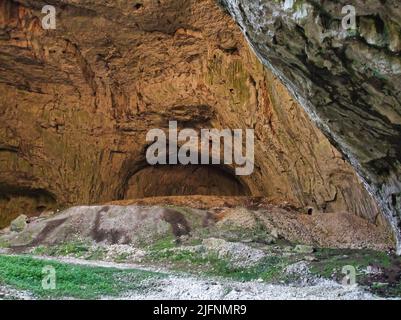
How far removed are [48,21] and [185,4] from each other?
5510 mm

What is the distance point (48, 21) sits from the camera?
19.8 m

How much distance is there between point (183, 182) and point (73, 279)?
1662cm

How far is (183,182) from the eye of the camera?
2586 centimetres

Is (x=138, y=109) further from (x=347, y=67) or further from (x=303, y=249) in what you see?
(x=347, y=67)

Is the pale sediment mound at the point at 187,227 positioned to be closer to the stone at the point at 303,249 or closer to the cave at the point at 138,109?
the cave at the point at 138,109

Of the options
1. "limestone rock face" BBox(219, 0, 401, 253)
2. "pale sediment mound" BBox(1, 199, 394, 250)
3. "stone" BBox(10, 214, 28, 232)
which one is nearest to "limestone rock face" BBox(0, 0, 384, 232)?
"pale sediment mound" BBox(1, 199, 394, 250)

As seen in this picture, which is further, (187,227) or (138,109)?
(138,109)

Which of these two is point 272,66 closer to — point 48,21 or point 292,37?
point 292,37

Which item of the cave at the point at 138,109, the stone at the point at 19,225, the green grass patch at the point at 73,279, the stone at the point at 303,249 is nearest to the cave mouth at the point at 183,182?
the cave at the point at 138,109

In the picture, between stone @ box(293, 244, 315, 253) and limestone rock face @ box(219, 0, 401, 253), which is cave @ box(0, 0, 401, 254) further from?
limestone rock face @ box(219, 0, 401, 253)

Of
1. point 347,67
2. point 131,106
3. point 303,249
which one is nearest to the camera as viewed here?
point 347,67

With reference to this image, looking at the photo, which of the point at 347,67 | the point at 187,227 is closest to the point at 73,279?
the point at 347,67

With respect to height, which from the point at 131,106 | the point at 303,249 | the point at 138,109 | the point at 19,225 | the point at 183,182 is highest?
the point at 131,106
